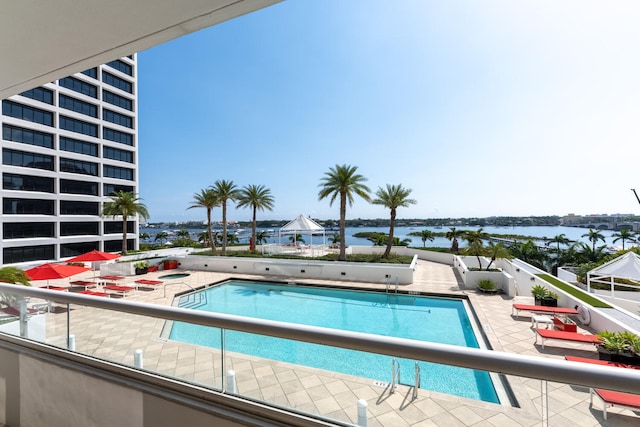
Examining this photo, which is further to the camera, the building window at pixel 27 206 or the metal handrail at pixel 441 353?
the building window at pixel 27 206

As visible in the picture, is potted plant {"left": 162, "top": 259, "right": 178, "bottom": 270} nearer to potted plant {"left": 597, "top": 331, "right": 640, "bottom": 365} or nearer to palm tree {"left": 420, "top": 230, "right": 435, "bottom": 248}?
potted plant {"left": 597, "top": 331, "right": 640, "bottom": 365}

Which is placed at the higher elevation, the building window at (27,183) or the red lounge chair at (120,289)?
the building window at (27,183)

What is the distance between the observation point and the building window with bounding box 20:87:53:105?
24.5 meters

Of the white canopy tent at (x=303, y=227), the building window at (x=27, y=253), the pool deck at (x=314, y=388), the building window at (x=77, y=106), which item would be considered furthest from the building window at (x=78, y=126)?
the pool deck at (x=314, y=388)

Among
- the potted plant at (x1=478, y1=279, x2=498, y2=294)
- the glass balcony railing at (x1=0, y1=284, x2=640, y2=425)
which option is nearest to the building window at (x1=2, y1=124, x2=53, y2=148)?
the glass balcony railing at (x1=0, y1=284, x2=640, y2=425)

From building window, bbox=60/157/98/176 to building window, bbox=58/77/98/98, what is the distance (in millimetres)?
6850

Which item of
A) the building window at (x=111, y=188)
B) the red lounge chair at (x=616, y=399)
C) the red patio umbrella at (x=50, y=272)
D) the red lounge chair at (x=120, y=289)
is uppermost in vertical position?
the building window at (x=111, y=188)

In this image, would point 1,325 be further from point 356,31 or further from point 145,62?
point 145,62

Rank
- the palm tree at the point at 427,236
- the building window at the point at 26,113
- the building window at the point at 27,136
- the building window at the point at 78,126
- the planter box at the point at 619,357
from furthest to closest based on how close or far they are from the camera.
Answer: the palm tree at the point at 427,236
the building window at the point at 78,126
the building window at the point at 27,136
the building window at the point at 26,113
the planter box at the point at 619,357

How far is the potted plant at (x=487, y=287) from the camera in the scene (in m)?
12.3

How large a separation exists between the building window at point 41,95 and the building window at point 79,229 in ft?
35.5

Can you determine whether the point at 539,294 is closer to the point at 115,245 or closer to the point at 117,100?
the point at 115,245

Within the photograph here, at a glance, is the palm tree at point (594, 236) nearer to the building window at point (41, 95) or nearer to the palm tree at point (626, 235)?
the palm tree at point (626, 235)

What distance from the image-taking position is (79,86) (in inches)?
1113
